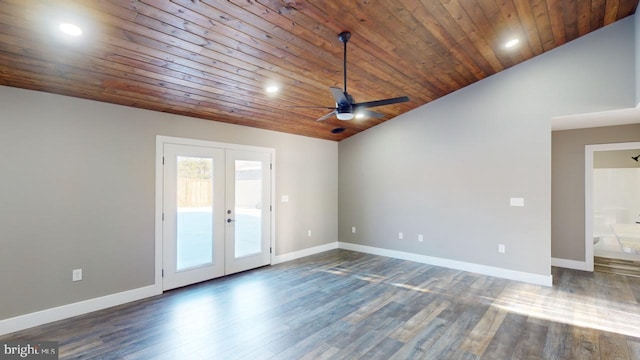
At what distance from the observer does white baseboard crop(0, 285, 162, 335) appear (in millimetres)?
3056

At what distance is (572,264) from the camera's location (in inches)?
210

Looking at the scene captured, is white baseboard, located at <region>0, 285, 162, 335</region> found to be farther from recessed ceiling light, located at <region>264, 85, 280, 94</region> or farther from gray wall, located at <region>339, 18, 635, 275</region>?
gray wall, located at <region>339, 18, 635, 275</region>

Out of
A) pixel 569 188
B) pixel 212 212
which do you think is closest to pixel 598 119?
pixel 569 188

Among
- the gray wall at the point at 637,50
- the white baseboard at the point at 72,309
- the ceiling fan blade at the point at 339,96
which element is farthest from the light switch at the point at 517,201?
the white baseboard at the point at 72,309

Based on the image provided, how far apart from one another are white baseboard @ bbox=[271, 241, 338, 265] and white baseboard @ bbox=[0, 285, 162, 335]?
2.16 metres

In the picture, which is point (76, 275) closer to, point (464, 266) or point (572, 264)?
point (464, 266)

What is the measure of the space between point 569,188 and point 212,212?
6.34 meters

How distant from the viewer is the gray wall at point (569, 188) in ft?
17.2

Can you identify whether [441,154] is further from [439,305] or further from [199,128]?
[199,128]

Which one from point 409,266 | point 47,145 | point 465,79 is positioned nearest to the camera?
point 47,145

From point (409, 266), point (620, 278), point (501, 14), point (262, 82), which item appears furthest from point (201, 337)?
point (620, 278)

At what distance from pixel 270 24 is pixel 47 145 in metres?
2.82

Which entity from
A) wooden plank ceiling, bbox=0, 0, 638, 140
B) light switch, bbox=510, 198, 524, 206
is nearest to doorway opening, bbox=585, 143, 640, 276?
light switch, bbox=510, 198, 524, 206

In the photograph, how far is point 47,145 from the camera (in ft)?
10.7
